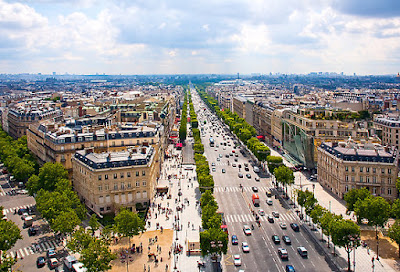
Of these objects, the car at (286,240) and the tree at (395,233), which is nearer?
the tree at (395,233)

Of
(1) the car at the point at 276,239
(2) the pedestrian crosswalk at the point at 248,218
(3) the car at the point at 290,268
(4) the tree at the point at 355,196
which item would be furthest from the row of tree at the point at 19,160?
(4) the tree at the point at 355,196

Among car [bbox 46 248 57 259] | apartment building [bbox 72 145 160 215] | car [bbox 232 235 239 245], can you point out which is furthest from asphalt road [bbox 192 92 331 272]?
car [bbox 46 248 57 259]

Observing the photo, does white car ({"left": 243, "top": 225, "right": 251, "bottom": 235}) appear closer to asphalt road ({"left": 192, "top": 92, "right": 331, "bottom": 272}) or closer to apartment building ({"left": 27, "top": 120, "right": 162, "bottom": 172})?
asphalt road ({"left": 192, "top": 92, "right": 331, "bottom": 272})

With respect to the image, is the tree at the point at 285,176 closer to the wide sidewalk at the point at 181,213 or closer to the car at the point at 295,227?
the car at the point at 295,227

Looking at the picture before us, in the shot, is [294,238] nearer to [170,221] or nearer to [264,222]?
[264,222]

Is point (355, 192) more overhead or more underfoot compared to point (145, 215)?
more overhead

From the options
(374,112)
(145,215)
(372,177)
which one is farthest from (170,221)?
(374,112)
